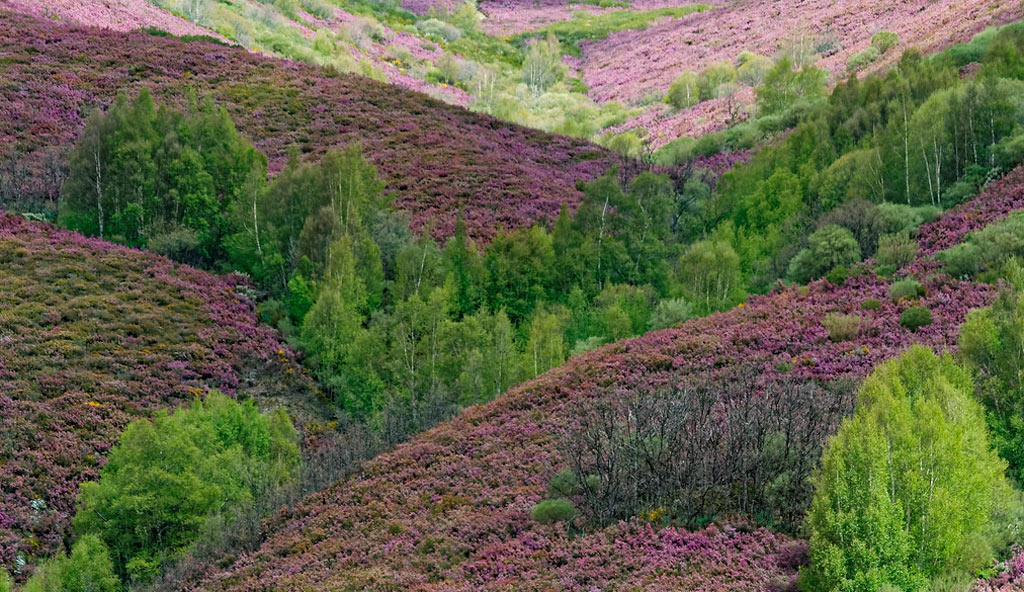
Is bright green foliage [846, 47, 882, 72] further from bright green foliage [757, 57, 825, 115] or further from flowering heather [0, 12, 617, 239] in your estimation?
flowering heather [0, 12, 617, 239]

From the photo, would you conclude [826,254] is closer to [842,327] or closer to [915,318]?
[842,327]

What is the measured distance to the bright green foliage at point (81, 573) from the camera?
95.9ft

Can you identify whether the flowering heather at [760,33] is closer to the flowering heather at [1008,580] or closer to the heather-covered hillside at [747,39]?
the heather-covered hillside at [747,39]

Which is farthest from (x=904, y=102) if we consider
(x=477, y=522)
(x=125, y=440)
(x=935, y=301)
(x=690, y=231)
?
(x=125, y=440)

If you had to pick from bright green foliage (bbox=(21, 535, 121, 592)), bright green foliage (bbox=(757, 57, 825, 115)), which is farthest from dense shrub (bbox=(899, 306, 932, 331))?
bright green foliage (bbox=(757, 57, 825, 115))

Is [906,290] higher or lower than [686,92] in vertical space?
higher

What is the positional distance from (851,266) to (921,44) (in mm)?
41591

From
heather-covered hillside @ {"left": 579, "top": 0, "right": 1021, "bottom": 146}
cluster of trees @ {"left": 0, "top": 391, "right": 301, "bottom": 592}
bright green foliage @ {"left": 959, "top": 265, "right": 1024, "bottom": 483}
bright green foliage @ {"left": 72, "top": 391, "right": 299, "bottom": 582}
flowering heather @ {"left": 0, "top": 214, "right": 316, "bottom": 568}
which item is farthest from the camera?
heather-covered hillside @ {"left": 579, "top": 0, "right": 1021, "bottom": 146}

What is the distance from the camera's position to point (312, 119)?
249ft

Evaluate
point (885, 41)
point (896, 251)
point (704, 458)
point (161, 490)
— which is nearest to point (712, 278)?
point (896, 251)

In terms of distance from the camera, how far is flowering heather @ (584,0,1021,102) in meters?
81.2

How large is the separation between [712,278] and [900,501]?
Result: 94.4 feet

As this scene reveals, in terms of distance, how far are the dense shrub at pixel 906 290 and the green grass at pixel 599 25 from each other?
11007 centimetres

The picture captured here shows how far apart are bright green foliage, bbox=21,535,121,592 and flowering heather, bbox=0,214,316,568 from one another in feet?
12.1
